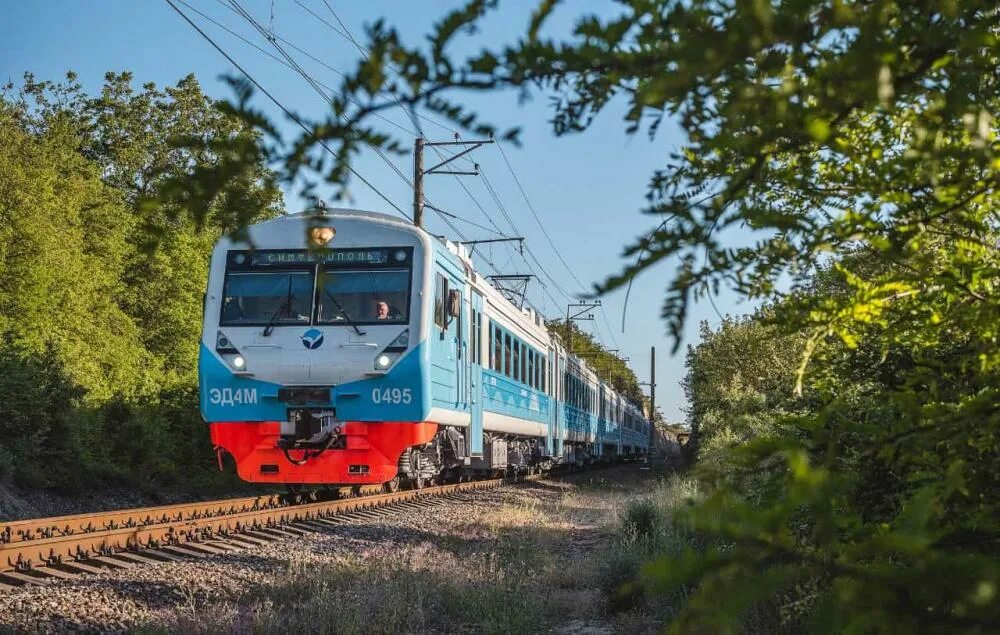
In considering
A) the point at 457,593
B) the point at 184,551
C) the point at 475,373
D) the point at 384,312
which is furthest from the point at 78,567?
the point at 475,373

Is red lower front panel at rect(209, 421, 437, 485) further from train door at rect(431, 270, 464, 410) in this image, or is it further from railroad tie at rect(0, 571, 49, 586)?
railroad tie at rect(0, 571, 49, 586)

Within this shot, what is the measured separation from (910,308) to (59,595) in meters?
5.23

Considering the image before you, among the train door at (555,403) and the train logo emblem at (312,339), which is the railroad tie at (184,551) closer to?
the train logo emblem at (312,339)

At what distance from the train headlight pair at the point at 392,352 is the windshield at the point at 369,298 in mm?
212

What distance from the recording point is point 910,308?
111 inches

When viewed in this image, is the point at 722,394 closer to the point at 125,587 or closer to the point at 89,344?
the point at 89,344

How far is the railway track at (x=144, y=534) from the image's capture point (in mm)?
7395

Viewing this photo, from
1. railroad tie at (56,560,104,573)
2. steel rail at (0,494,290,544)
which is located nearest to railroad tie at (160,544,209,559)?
railroad tie at (56,560,104,573)

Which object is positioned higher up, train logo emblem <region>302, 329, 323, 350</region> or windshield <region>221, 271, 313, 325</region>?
windshield <region>221, 271, 313, 325</region>

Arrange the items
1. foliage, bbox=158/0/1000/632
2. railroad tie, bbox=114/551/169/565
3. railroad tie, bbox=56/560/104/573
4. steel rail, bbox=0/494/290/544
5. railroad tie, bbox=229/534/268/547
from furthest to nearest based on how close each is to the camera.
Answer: railroad tie, bbox=229/534/268/547 < steel rail, bbox=0/494/290/544 < railroad tie, bbox=114/551/169/565 < railroad tie, bbox=56/560/104/573 < foliage, bbox=158/0/1000/632

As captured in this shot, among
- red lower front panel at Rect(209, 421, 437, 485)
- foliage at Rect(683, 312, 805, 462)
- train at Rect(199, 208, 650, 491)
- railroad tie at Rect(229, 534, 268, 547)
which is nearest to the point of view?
railroad tie at Rect(229, 534, 268, 547)

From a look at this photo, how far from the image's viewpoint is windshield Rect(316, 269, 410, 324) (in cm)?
1184

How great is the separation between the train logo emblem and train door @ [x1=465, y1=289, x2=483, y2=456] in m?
2.86

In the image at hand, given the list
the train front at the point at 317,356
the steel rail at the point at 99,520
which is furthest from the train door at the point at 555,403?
the train front at the point at 317,356
